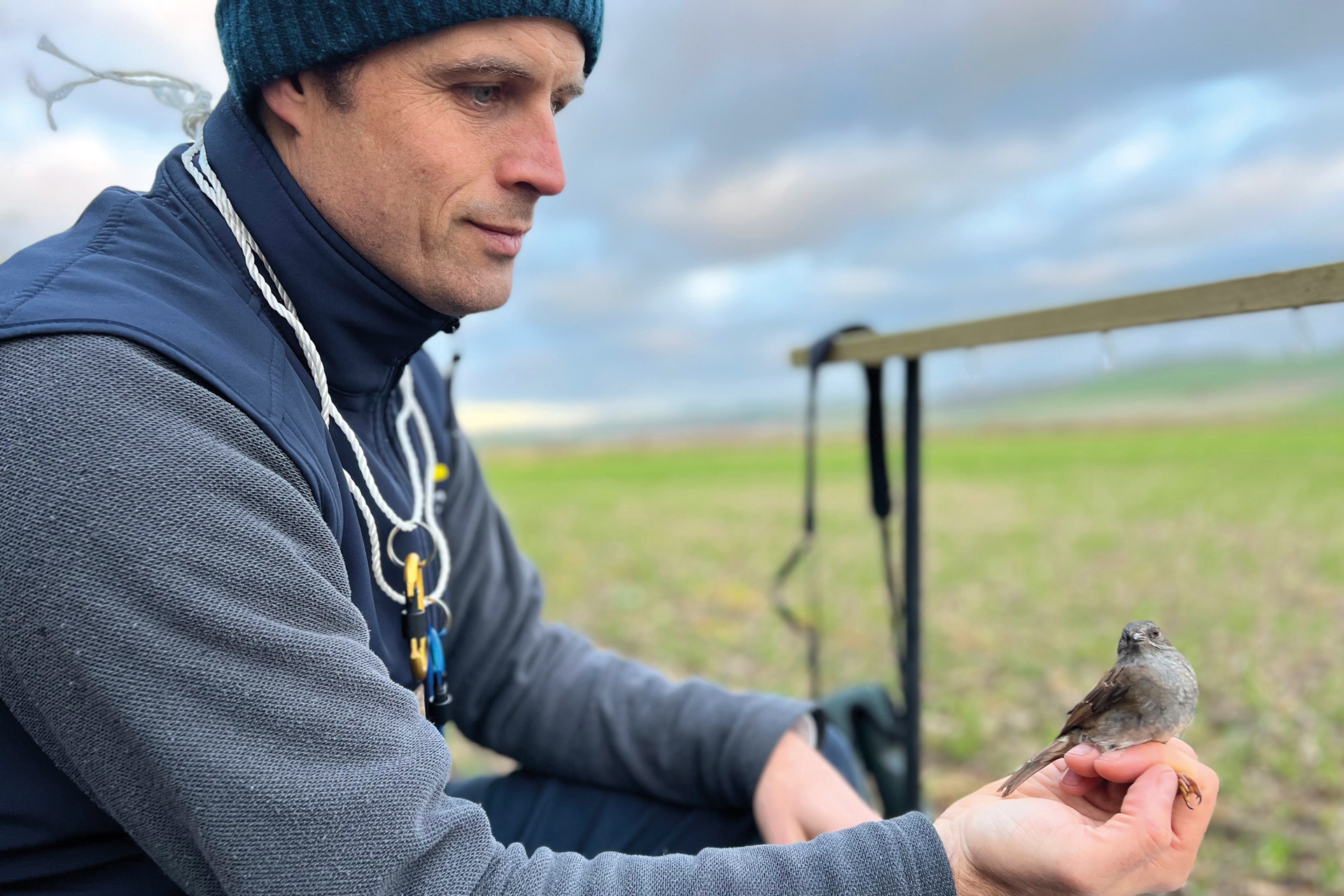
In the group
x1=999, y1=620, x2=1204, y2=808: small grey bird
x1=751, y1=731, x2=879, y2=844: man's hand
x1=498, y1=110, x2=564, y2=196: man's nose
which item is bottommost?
x1=751, y1=731, x2=879, y2=844: man's hand

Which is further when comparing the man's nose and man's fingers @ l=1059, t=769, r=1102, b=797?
the man's nose

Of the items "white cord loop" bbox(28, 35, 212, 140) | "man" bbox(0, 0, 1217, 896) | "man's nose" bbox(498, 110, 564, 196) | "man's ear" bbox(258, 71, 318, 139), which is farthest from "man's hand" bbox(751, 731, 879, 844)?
"white cord loop" bbox(28, 35, 212, 140)

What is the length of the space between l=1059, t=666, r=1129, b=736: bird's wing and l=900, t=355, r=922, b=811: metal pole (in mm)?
1729

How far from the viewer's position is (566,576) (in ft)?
35.7

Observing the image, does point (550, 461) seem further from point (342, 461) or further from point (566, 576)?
point (342, 461)

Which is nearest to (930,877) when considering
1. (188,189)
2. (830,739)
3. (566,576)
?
(830,739)

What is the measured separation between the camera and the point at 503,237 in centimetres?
182

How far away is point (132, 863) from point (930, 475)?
97.5ft

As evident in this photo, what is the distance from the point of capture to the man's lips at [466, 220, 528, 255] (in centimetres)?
179

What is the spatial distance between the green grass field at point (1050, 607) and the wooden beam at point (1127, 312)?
8.37 feet

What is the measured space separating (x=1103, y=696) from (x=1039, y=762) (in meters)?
0.15

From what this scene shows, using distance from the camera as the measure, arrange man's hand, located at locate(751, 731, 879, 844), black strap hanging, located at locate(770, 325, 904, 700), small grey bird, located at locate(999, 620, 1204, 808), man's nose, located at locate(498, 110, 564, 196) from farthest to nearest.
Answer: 1. black strap hanging, located at locate(770, 325, 904, 700)
2. man's hand, located at locate(751, 731, 879, 844)
3. man's nose, located at locate(498, 110, 564, 196)
4. small grey bird, located at locate(999, 620, 1204, 808)

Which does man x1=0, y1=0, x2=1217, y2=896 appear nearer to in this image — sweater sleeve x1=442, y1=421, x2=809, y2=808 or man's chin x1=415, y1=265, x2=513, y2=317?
man's chin x1=415, y1=265, x2=513, y2=317

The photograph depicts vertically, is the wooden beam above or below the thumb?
above
